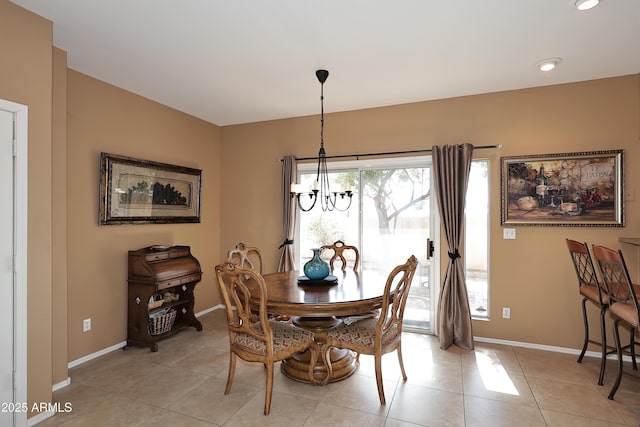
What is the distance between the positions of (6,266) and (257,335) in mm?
1627

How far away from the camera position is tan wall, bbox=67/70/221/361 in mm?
3021

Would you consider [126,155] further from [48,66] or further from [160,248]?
[48,66]

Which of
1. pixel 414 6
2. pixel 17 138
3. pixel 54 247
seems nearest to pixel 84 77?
pixel 17 138

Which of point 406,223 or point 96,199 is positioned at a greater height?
point 96,199

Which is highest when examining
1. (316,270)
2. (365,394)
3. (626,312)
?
(316,270)

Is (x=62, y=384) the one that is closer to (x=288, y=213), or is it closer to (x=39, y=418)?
(x=39, y=418)

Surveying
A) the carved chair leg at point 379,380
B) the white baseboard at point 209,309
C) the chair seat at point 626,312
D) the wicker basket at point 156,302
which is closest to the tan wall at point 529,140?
the chair seat at point 626,312

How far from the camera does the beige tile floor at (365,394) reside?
2.23 m

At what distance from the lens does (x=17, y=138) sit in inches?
82.7

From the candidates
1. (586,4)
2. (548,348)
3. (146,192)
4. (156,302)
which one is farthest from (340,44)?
(548,348)

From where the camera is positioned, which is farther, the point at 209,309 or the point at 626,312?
the point at 209,309

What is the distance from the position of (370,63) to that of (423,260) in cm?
224

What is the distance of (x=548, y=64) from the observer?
2.85 meters

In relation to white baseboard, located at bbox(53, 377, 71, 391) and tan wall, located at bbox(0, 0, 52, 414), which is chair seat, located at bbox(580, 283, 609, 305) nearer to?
tan wall, located at bbox(0, 0, 52, 414)
